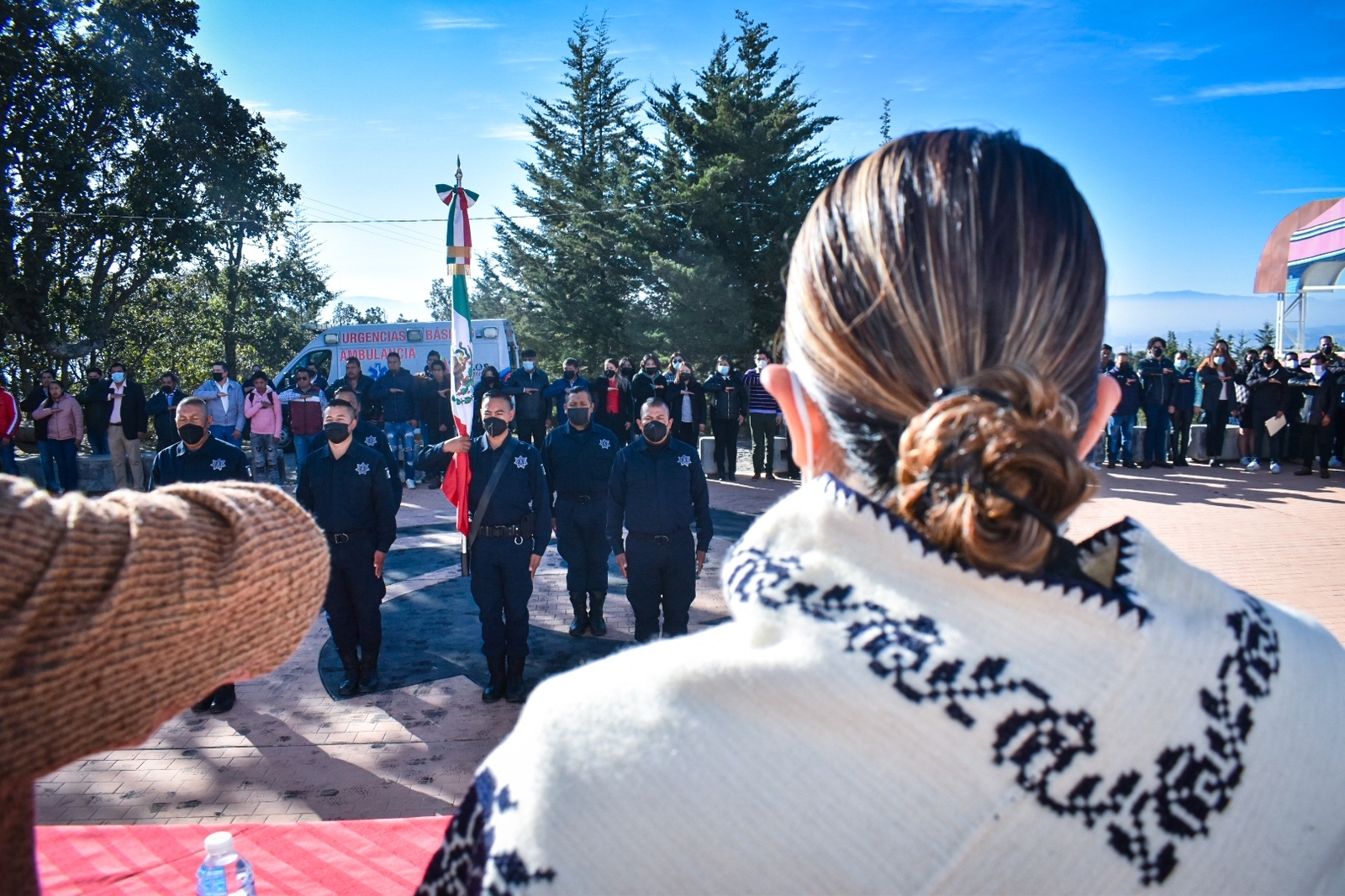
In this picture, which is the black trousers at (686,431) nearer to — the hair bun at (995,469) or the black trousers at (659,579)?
the black trousers at (659,579)

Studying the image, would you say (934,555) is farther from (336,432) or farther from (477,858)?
(336,432)

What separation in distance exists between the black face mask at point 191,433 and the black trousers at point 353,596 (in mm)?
1331

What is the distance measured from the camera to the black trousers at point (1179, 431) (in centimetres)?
1501

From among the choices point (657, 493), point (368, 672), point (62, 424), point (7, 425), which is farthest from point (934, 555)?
point (62, 424)

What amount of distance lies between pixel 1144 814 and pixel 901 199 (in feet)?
2.24

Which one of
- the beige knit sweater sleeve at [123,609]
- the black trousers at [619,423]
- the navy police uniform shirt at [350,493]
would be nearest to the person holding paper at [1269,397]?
the black trousers at [619,423]

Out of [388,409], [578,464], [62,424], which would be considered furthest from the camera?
[388,409]

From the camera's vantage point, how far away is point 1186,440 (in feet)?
51.1

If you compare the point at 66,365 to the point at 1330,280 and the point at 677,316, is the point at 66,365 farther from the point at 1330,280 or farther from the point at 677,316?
the point at 1330,280

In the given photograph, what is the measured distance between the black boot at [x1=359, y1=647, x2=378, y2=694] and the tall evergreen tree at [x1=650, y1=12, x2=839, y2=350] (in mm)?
21843

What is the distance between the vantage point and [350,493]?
6.07 metres

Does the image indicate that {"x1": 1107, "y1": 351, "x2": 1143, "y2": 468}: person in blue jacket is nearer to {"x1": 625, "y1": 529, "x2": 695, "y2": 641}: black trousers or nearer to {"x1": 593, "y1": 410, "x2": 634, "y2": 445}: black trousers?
{"x1": 593, "y1": 410, "x2": 634, "y2": 445}: black trousers


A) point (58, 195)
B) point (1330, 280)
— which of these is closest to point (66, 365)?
point (58, 195)

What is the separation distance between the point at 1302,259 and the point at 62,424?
2616 centimetres
